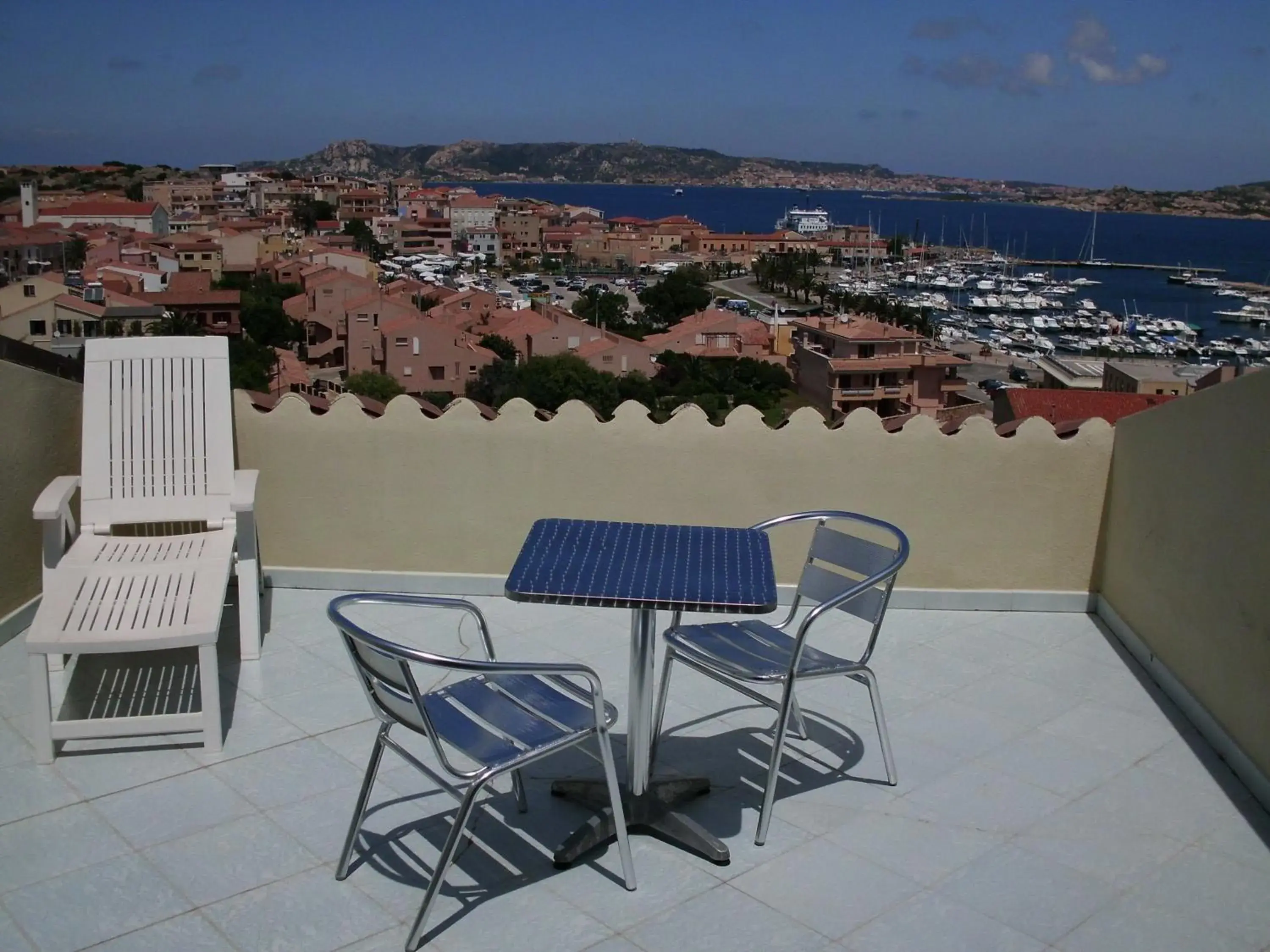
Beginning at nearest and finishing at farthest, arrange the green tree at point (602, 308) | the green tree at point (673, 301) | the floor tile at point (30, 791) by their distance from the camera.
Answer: the floor tile at point (30, 791) < the green tree at point (602, 308) < the green tree at point (673, 301)

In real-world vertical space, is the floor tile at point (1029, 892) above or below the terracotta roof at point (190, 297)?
above

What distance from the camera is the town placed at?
8.41 meters

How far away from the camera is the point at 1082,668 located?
4.32 m

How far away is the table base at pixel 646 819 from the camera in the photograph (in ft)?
9.21

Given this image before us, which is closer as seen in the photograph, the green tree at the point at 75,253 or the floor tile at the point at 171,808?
the floor tile at the point at 171,808

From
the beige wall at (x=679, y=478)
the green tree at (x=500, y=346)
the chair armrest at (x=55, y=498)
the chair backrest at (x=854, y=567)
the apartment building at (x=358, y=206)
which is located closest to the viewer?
the chair backrest at (x=854, y=567)

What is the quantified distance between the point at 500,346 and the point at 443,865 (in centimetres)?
4465

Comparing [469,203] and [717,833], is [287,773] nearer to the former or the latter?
[717,833]

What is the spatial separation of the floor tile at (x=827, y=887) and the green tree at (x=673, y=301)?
73.4 metres

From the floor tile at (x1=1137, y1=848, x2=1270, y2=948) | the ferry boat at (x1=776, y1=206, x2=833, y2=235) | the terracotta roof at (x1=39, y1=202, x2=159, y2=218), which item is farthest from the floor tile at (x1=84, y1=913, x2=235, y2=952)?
the ferry boat at (x1=776, y1=206, x2=833, y2=235)

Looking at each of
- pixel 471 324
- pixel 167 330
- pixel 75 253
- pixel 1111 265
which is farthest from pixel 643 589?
pixel 1111 265

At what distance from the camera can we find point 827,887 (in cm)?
272

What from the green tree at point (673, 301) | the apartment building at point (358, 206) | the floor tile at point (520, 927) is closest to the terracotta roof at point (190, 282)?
the floor tile at point (520, 927)

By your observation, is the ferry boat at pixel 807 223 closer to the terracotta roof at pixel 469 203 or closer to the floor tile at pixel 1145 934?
the terracotta roof at pixel 469 203
